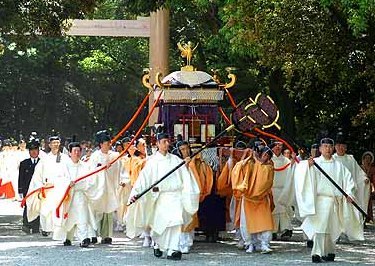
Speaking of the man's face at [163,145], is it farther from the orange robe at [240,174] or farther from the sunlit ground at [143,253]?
the sunlit ground at [143,253]

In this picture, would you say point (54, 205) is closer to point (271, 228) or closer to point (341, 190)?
point (271, 228)

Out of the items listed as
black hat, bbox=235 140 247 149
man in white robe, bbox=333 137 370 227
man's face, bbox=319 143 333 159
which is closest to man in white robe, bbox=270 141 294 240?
black hat, bbox=235 140 247 149

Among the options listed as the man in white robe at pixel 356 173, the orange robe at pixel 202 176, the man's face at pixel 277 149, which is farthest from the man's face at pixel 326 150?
the man's face at pixel 277 149

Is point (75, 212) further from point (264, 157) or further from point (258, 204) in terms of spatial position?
point (264, 157)

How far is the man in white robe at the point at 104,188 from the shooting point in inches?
535

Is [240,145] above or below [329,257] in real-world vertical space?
above

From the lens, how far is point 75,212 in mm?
13172

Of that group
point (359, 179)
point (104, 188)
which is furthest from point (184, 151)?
point (359, 179)

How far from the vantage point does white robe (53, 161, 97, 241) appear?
13.1 metres

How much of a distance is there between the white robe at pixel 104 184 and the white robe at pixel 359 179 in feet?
12.3

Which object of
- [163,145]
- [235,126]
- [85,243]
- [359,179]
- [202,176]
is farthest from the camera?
[359,179]

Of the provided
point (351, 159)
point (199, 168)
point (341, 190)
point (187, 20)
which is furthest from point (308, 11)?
point (187, 20)

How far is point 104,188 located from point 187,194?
210 cm

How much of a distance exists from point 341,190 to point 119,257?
10.0ft
